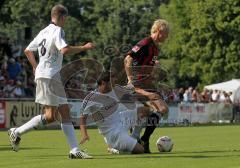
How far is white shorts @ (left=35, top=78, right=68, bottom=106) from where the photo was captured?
1152cm

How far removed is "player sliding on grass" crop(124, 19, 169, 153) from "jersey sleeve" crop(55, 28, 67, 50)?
1715 millimetres

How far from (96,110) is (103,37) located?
86.9m

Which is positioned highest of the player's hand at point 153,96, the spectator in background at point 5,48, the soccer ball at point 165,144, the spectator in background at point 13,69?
the spectator in background at point 5,48

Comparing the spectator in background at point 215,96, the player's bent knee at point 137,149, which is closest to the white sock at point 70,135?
the player's bent knee at point 137,149

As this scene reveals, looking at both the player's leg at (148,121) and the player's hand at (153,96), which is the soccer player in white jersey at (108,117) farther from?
the player's hand at (153,96)

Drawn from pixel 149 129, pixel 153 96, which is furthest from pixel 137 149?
pixel 153 96

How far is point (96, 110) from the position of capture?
12727mm

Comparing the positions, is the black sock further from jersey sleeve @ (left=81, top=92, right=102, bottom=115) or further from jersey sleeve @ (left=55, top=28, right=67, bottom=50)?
jersey sleeve @ (left=55, top=28, right=67, bottom=50)

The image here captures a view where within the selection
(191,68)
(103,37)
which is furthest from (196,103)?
(103,37)

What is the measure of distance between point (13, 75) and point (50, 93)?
22057mm

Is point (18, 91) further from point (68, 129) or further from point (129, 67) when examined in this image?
point (68, 129)

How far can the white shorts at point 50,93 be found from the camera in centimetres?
1152

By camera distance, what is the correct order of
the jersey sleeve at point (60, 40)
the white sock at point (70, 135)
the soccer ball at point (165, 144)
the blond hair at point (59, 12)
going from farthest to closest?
the soccer ball at point (165, 144) → the white sock at point (70, 135) → the blond hair at point (59, 12) → the jersey sleeve at point (60, 40)

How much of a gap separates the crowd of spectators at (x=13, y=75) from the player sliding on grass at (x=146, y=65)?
1937cm
